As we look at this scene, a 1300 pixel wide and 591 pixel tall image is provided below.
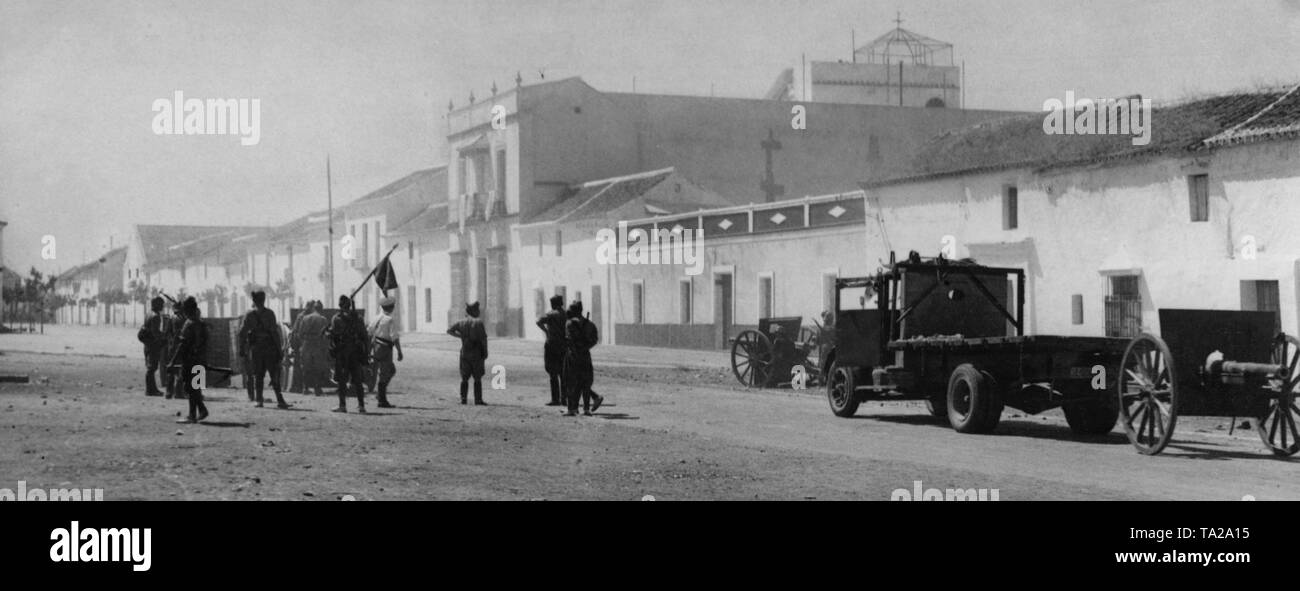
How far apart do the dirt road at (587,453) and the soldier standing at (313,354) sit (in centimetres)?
68

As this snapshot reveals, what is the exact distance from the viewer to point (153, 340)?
71.9 feet

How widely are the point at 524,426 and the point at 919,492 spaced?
7276 millimetres

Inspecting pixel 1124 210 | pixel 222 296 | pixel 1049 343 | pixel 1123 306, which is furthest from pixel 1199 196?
pixel 222 296

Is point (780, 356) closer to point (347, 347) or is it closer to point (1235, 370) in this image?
point (347, 347)

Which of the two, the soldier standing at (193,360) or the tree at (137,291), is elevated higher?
the tree at (137,291)

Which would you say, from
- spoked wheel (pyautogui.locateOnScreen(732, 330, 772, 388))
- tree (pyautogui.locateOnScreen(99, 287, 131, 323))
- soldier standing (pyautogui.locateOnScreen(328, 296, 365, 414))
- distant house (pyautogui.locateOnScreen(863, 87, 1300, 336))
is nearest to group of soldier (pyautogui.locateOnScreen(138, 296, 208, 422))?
soldier standing (pyautogui.locateOnScreen(328, 296, 365, 414))

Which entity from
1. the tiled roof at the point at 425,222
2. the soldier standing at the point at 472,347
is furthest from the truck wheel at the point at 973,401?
the tiled roof at the point at 425,222

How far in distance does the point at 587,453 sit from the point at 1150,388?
212 inches

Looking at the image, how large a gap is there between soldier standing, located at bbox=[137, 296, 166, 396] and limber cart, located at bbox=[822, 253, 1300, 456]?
10.4 meters

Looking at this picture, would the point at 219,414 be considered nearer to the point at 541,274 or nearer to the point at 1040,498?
the point at 1040,498

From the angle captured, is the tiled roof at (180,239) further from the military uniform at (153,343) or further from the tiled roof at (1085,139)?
the military uniform at (153,343)

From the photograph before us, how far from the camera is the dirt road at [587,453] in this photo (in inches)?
432

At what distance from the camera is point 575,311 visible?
61.2ft
